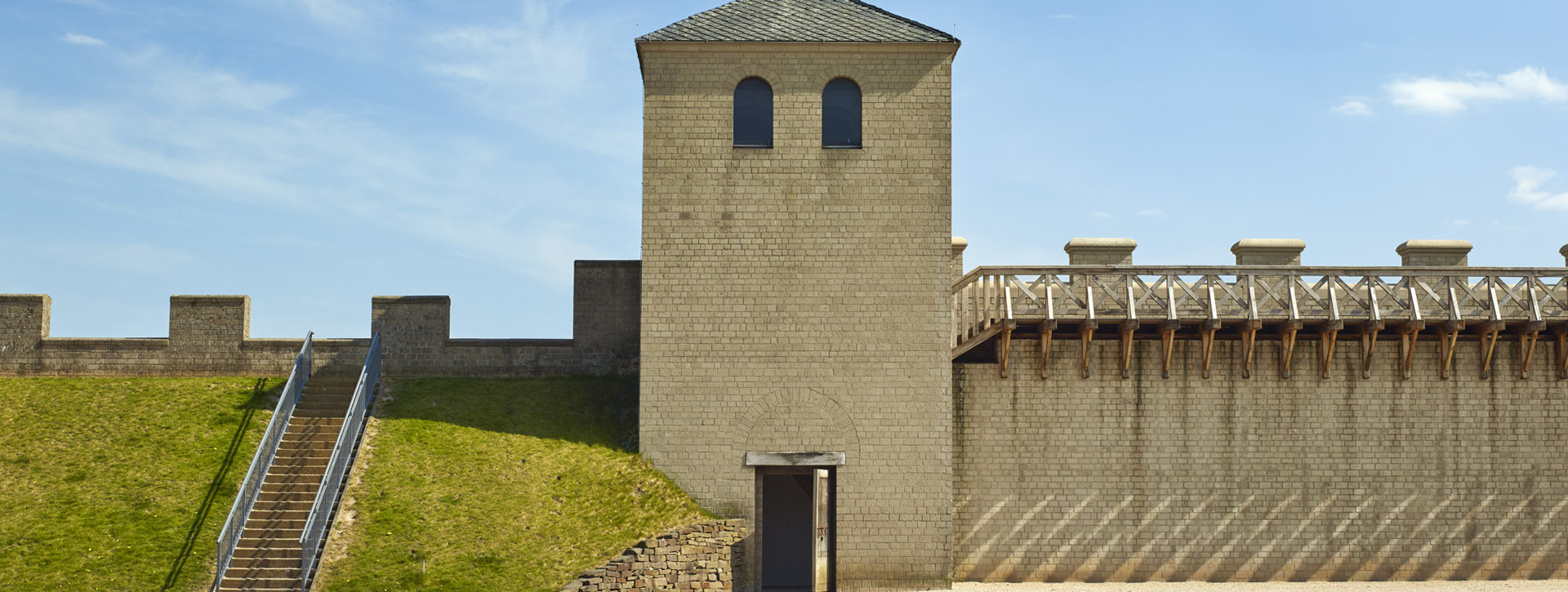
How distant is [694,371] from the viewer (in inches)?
843

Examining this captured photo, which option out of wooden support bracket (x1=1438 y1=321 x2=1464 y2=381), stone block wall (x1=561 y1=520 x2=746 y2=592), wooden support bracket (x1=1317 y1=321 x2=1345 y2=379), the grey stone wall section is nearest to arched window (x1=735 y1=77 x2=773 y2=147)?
the grey stone wall section

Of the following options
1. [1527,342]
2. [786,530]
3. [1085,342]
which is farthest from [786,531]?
[1527,342]

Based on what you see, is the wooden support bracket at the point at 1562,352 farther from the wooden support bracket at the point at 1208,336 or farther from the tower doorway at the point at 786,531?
the tower doorway at the point at 786,531

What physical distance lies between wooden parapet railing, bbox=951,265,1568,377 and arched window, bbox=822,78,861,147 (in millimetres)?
3031

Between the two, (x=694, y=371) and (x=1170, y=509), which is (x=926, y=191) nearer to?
(x=694, y=371)

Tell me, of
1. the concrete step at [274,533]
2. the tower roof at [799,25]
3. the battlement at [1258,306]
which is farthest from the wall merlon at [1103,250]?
the concrete step at [274,533]

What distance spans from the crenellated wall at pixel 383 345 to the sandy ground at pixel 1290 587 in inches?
308

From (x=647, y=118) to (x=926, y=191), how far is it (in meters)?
4.71

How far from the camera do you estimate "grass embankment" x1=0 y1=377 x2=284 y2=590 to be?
18.9m

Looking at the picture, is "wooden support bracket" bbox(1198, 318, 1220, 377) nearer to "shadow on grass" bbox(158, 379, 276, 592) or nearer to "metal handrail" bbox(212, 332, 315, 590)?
"metal handrail" bbox(212, 332, 315, 590)

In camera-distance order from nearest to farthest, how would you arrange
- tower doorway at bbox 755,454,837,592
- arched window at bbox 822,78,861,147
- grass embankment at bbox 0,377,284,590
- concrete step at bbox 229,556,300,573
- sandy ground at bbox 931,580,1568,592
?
grass embankment at bbox 0,377,284,590 < concrete step at bbox 229,556,300,573 < sandy ground at bbox 931,580,1568,592 < arched window at bbox 822,78,861,147 < tower doorway at bbox 755,454,837,592

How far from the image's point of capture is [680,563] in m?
20.0

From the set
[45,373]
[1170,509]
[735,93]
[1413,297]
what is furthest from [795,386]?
[45,373]

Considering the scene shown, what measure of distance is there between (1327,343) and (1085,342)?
13.9 feet
